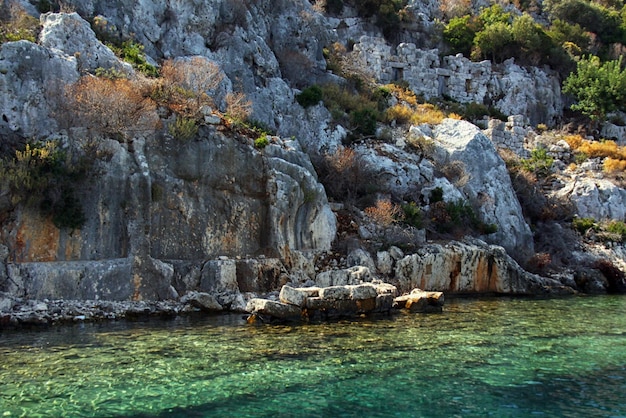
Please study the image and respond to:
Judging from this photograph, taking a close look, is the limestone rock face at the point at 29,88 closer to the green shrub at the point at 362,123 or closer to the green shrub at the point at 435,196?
the green shrub at the point at 362,123

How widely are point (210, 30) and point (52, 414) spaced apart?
24246 millimetres

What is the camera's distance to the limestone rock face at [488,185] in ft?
86.5

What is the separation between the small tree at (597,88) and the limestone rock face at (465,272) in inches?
886

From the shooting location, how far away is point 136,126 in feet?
58.4

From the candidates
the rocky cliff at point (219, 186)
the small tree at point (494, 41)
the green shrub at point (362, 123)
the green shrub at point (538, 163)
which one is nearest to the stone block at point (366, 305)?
the rocky cliff at point (219, 186)

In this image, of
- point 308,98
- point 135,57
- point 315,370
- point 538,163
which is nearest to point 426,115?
point 538,163

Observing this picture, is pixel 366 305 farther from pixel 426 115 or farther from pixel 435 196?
pixel 426 115

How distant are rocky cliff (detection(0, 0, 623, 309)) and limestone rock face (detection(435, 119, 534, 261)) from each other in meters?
0.08

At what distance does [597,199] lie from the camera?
102 feet

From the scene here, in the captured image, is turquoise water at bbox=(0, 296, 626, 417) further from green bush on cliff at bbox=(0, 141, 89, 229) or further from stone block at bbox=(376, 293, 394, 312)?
green bush on cliff at bbox=(0, 141, 89, 229)

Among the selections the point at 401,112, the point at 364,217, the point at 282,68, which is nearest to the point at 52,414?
the point at 364,217

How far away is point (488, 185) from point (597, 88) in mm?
19021

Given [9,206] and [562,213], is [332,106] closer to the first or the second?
[562,213]

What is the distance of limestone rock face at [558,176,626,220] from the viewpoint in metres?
30.9
